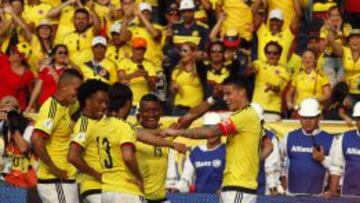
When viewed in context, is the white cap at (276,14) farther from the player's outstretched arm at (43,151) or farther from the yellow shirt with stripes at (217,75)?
the player's outstretched arm at (43,151)

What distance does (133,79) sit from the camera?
18.3 metres

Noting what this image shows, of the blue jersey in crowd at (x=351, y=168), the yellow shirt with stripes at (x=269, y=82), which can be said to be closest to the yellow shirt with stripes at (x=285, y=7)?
the yellow shirt with stripes at (x=269, y=82)

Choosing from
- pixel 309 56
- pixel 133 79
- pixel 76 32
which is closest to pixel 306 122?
pixel 309 56

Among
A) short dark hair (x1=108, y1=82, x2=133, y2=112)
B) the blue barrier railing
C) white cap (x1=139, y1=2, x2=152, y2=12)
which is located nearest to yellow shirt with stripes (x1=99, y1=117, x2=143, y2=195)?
short dark hair (x1=108, y1=82, x2=133, y2=112)

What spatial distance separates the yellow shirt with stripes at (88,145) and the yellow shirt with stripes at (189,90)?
17.1 ft

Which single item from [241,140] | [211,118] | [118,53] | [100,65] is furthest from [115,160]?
[118,53]

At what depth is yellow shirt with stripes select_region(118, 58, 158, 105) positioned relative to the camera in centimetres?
1827

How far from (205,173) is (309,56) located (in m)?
3.09

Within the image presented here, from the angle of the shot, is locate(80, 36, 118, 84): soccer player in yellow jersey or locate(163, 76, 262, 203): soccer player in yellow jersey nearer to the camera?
locate(163, 76, 262, 203): soccer player in yellow jersey

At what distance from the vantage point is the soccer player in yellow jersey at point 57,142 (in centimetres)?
1316

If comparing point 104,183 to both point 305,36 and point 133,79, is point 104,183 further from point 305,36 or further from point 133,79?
point 305,36

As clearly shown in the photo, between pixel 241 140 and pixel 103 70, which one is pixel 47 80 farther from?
pixel 241 140

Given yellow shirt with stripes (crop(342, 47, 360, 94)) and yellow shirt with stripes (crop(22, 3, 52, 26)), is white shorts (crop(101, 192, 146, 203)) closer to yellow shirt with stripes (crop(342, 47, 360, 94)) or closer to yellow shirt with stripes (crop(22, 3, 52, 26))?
yellow shirt with stripes (crop(342, 47, 360, 94))

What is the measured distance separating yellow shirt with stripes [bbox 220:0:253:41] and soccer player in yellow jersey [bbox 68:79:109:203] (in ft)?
21.8
